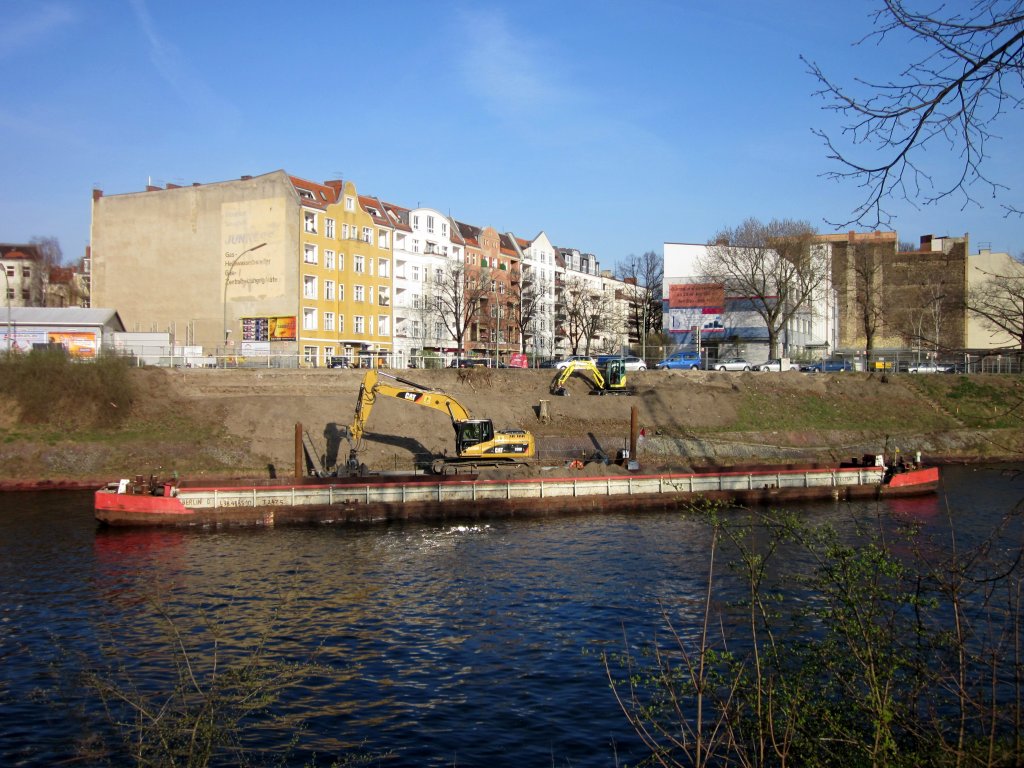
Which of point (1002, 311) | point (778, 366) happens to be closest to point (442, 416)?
point (778, 366)

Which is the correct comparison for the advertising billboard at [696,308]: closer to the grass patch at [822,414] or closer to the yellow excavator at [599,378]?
the grass patch at [822,414]

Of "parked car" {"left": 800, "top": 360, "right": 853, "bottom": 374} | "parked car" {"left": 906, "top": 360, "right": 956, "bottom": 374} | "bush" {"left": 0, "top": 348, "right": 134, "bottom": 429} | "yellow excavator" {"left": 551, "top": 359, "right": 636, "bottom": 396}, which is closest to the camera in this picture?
"bush" {"left": 0, "top": 348, "right": 134, "bottom": 429}

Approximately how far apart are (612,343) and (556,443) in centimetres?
5963

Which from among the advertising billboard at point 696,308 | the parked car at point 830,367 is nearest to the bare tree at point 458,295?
the advertising billboard at point 696,308

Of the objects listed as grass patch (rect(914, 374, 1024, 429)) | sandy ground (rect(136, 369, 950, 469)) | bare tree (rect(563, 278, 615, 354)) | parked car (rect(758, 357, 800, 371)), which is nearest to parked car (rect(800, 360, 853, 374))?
parked car (rect(758, 357, 800, 371))

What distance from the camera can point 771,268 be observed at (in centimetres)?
7738

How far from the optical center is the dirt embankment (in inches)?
1809

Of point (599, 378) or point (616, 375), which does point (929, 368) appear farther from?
point (599, 378)

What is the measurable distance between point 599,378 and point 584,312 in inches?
1741

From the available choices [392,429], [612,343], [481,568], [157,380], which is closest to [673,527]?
[481,568]

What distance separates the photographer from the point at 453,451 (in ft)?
160

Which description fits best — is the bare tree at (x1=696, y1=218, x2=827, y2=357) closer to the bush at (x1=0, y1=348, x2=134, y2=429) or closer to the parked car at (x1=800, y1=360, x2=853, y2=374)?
the parked car at (x1=800, y1=360, x2=853, y2=374)

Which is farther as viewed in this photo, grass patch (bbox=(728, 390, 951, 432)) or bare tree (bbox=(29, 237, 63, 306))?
bare tree (bbox=(29, 237, 63, 306))

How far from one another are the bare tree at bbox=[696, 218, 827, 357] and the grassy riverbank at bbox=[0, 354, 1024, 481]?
38.5ft
